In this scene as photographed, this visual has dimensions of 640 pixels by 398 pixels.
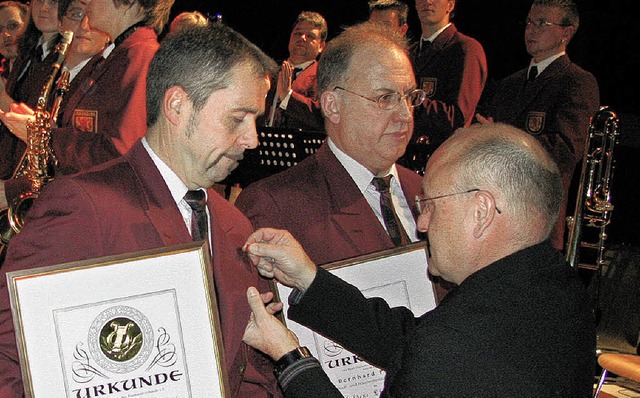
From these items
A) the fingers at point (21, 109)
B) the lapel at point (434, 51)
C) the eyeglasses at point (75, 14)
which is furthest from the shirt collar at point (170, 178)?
the lapel at point (434, 51)

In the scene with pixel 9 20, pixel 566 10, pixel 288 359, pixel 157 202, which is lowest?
pixel 288 359

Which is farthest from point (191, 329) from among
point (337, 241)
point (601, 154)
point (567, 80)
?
point (567, 80)

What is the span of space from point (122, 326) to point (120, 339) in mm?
30

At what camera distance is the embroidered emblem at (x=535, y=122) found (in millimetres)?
5309

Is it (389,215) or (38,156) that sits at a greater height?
(38,156)

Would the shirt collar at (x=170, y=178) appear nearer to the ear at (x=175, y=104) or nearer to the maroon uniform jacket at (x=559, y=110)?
the ear at (x=175, y=104)

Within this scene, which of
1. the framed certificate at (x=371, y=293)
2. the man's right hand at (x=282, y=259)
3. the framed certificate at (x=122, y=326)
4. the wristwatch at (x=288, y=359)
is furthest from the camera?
the framed certificate at (x=371, y=293)

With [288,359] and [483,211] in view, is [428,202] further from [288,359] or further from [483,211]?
[288,359]

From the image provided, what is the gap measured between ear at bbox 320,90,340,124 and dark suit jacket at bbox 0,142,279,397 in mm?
780

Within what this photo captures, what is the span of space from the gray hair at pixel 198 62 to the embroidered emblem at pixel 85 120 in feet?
4.01

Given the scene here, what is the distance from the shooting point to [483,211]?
2131 millimetres

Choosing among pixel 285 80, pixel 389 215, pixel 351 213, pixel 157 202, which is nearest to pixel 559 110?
pixel 285 80

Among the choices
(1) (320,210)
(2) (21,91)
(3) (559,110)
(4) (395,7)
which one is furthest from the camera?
(4) (395,7)

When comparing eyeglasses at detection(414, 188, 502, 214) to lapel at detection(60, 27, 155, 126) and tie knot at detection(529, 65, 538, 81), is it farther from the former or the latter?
tie knot at detection(529, 65, 538, 81)
